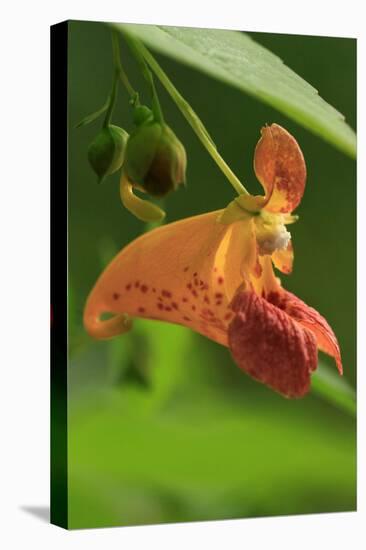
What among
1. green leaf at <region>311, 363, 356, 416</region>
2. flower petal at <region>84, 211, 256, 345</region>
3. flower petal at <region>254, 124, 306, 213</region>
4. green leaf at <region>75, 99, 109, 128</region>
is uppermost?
green leaf at <region>75, 99, 109, 128</region>

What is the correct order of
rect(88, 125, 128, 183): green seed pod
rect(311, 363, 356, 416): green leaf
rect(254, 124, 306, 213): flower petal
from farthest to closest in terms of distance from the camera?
rect(311, 363, 356, 416): green leaf → rect(254, 124, 306, 213): flower petal → rect(88, 125, 128, 183): green seed pod

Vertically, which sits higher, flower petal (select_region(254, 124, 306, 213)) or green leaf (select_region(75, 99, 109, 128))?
green leaf (select_region(75, 99, 109, 128))

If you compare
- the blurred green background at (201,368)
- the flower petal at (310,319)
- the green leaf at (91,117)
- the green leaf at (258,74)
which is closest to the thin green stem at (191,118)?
the blurred green background at (201,368)

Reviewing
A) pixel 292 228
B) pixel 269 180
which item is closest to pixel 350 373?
pixel 292 228

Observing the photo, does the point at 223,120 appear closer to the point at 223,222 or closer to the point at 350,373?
the point at 223,222

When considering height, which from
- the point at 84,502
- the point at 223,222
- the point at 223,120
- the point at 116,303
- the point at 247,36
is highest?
the point at 247,36

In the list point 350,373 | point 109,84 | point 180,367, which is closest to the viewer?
point 109,84

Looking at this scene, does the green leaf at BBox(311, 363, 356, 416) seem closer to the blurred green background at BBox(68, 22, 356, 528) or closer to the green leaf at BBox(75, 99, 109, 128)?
the blurred green background at BBox(68, 22, 356, 528)

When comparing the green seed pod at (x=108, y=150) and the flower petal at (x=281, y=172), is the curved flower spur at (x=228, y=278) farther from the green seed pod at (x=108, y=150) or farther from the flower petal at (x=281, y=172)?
the green seed pod at (x=108, y=150)

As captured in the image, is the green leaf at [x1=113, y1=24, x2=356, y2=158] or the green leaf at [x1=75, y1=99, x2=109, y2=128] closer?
the green leaf at [x1=113, y1=24, x2=356, y2=158]

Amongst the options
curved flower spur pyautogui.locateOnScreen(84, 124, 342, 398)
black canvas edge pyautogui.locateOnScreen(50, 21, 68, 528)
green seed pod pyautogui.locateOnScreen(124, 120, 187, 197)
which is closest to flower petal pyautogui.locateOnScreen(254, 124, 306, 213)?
curved flower spur pyautogui.locateOnScreen(84, 124, 342, 398)
